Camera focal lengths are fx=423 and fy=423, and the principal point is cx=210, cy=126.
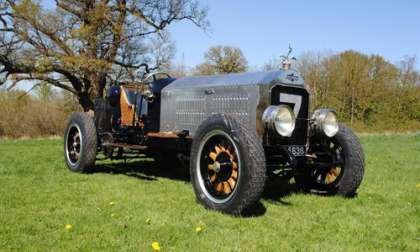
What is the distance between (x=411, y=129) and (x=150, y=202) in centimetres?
3106

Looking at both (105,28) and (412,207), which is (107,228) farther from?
(105,28)

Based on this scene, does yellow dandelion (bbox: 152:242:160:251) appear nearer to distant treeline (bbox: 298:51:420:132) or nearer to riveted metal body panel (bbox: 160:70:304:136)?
riveted metal body panel (bbox: 160:70:304:136)

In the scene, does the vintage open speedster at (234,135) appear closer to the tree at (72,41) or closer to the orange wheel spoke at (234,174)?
the orange wheel spoke at (234,174)

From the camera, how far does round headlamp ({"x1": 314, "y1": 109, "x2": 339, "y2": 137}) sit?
5.25m

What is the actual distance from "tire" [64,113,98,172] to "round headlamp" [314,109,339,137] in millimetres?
3596

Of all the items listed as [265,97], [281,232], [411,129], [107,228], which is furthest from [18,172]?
[411,129]

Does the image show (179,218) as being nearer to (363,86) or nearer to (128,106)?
(128,106)

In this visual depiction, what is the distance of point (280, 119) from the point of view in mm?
4711

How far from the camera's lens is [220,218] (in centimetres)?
416

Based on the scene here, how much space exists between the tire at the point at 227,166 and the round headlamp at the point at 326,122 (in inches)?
53.8

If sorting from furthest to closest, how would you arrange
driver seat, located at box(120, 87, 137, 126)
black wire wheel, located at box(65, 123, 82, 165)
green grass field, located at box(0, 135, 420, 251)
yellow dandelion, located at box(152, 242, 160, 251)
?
black wire wheel, located at box(65, 123, 82, 165), driver seat, located at box(120, 87, 137, 126), green grass field, located at box(0, 135, 420, 251), yellow dandelion, located at box(152, 242, 160, 251)

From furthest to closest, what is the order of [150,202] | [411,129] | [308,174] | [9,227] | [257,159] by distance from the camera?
[411,129] → [308,174] → [150,202] → [257,159] → [9,227]

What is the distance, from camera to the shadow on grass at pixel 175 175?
5.02 m

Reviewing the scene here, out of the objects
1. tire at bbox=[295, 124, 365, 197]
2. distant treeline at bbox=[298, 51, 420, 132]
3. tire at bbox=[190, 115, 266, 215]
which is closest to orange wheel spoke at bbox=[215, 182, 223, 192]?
tire at bbox=[190, 115, 266, 215]
